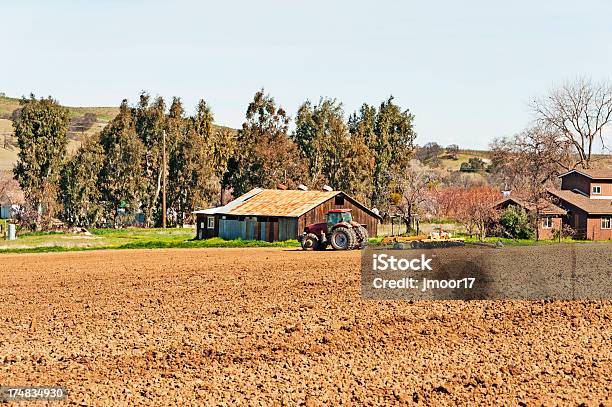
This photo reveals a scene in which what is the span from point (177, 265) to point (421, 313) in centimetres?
1496

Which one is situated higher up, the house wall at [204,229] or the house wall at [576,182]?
the house wall at [576,182]

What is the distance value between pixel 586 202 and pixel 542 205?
8379 millimetres

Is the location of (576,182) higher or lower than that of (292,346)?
higher

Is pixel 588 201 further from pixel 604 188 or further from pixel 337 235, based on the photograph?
pixel 337 235

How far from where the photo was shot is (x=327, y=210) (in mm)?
53312

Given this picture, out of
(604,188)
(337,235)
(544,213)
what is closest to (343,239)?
(337,235)

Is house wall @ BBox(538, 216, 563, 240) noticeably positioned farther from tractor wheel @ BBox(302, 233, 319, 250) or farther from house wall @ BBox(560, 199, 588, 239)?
tractor wheel @ BBox(302, 233, 319, 250)

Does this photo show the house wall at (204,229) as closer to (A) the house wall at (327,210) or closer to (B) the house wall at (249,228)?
(B) the house wall at (249,228)

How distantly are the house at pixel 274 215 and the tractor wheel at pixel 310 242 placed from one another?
415 inches

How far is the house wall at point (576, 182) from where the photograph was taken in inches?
2776

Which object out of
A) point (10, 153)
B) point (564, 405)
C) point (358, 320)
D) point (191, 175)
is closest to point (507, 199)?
point (191, 175)

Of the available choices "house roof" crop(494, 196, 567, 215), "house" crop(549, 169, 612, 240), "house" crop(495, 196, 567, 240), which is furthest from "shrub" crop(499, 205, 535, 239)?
"house" crop(549, 169, 612, 240)

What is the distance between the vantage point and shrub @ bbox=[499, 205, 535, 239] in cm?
5800

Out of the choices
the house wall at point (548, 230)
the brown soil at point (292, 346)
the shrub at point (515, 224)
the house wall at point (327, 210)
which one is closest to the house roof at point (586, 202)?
the house wall at point (548, 230)
